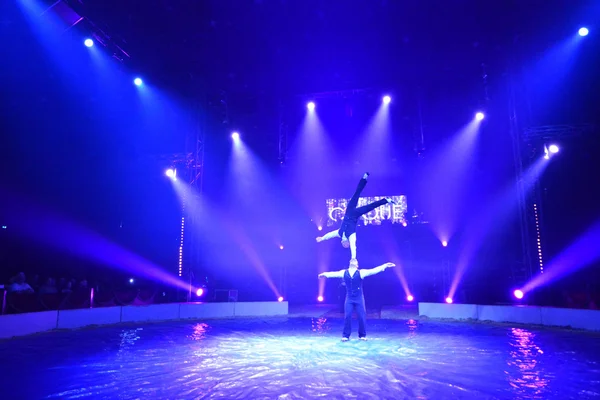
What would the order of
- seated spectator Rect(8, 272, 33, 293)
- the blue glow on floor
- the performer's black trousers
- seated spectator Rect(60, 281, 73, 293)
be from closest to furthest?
the blue glow on floor, the performer's black trousers, seated spectator Rect(8, 272, 33, 293), seated spectator Rect(60, 281, 73, 293)

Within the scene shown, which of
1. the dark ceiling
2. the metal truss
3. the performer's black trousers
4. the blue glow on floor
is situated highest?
the dark ceiling

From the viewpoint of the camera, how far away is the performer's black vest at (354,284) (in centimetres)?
828

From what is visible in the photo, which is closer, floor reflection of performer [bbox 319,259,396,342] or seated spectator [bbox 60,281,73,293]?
floor reflection of performer [bbox 319,259,396,342]

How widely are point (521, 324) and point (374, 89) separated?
9.39m

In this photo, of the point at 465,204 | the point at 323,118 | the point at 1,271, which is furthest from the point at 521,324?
the point at 1,271

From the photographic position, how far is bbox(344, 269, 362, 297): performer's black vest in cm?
828

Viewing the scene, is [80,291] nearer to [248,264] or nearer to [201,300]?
[201,300]

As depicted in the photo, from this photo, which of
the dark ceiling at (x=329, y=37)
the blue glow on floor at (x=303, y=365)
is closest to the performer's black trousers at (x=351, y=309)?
the blue glow on floor at (x=303, y=365)

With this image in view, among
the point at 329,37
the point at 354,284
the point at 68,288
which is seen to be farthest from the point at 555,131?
the point at 68,288

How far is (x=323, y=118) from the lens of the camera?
16562 mm

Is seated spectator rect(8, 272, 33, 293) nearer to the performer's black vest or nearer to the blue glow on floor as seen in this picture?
the blue glow on floor

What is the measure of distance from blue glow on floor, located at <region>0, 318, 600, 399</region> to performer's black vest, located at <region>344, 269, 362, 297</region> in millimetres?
1059

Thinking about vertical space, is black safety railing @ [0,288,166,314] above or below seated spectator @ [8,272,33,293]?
below

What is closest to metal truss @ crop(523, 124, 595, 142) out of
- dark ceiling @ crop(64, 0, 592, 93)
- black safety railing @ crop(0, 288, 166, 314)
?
dark ceiling @ crop(64, 0, 592, 93)
